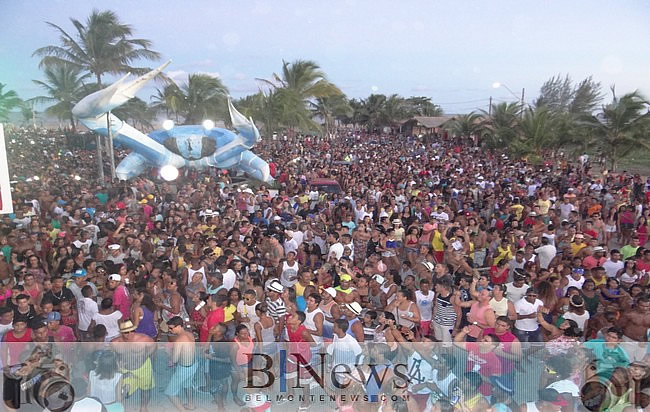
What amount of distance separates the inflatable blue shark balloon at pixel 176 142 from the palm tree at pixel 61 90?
9067 mm

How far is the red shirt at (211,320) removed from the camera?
5.25 meters

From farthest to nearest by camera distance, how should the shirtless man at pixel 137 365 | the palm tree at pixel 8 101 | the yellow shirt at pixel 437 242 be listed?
1. the palm tree at pixel 8 101
2. the yellow shirt at pixel 437 242
3. the shirtless man at pixel 137 365

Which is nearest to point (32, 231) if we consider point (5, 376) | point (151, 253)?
point (151, 253)

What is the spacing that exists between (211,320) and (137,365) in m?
1.02

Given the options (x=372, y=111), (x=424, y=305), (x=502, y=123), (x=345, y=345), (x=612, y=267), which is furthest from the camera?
(x=372, y=111)

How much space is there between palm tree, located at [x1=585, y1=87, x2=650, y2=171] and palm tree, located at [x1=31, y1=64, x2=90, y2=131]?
81.3ft

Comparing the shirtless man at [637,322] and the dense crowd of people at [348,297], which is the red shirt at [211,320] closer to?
the dense crowd of people at [348,297]

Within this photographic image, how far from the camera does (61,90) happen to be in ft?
87.2

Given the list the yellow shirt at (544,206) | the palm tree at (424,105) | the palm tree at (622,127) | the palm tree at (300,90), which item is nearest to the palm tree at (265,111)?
the palm tree at (300,90)

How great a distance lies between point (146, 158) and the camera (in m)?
17.8

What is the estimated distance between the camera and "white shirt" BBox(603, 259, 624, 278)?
698 cm

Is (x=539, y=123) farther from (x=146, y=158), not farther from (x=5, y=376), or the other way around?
(x=5, y=376)

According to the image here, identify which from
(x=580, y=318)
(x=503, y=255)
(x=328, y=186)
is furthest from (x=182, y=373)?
(x=328, y=186)

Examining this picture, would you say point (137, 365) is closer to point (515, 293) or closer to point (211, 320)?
point (211, 320)
